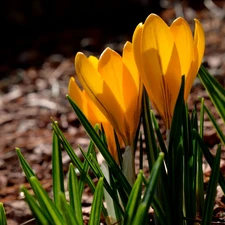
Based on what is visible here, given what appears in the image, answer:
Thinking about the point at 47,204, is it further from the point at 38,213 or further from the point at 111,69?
the point at 111,69

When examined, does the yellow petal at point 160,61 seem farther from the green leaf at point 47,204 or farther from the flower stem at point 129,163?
the green leaf at point 47,204

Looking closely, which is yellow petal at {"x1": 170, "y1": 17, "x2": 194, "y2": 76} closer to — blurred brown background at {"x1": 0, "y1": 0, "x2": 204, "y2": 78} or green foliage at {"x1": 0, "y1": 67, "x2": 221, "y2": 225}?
green foliage at {"x1": 0, "y1": 67, "x2": 221, "y2": 225}

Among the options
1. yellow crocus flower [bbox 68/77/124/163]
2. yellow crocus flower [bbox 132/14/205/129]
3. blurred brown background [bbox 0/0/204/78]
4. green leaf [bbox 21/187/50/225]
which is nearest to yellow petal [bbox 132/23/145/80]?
yellow crocus flower [bbox 132/14/205/129]

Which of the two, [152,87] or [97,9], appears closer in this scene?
[152,87]

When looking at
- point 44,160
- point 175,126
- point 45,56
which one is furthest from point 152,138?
point 45,56

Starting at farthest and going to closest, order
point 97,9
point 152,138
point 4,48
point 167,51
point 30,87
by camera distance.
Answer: point 97,9
point 4,48
point 30,87
point 152,138
point 167,51

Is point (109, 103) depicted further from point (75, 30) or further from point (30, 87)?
point (75, 30)
